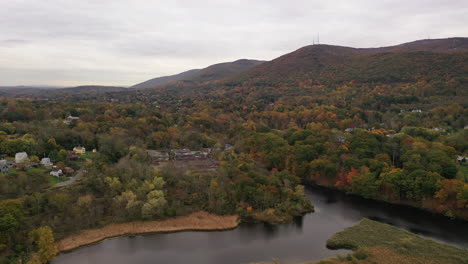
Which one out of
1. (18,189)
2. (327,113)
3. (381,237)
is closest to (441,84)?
(327,113)

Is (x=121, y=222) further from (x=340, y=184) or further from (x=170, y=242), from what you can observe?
(x=340, y=184)

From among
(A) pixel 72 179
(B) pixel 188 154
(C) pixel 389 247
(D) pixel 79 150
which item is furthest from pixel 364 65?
(A) pixel 72 179

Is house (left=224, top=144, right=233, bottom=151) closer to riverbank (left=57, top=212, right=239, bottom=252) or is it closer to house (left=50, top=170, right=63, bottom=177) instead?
riverbank (left=57, top=212, right=239, bottom=252)

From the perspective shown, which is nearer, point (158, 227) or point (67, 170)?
point (158, 227)

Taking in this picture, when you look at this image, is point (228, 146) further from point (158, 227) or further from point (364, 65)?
point (364, 65)

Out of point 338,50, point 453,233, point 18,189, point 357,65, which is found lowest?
point 453,233
